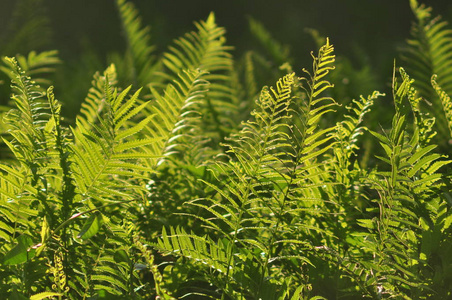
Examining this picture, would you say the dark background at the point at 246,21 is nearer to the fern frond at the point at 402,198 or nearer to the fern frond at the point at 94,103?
the fern frond at the point at 94,103

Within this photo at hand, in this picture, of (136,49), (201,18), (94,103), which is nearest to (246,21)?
(201,18)

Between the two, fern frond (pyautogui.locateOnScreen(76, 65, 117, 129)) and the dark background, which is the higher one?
the dark background

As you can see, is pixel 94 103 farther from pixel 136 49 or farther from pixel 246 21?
pixel 246 21

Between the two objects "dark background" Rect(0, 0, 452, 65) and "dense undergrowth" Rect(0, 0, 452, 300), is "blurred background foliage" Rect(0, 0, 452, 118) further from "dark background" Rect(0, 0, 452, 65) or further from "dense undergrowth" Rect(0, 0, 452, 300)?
"dense undergrowth" Rect(0, 0, 452, 300)

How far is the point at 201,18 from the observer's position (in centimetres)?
270

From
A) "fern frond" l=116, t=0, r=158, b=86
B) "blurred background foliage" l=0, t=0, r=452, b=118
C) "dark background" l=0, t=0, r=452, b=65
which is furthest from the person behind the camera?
Answer: "dark background" l=0, t=0, r=452, b=65

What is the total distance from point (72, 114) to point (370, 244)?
0.90m

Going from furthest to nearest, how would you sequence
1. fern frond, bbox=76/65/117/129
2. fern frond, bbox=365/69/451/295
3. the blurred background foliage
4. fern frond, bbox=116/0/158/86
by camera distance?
the blurred background foliage < fern frond, bbox=116/0/158/86 < fern frond, bbox=76/65/117/129 < fern frond, bbox=365/69/451/295

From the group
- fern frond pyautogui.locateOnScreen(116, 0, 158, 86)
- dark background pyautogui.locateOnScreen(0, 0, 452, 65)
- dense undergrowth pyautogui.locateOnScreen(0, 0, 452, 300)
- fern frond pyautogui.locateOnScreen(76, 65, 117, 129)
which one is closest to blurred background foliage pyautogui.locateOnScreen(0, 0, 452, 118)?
dark background pyautogui.locateOnScreen(0, 0, 452, 65)

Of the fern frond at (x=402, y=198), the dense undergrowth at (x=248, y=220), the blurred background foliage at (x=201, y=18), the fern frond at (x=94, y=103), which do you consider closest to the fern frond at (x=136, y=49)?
the blurred background foliage at (x=201, y=18)

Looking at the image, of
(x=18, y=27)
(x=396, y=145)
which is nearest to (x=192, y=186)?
(x=396, y=145)

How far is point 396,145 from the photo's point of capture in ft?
1.19

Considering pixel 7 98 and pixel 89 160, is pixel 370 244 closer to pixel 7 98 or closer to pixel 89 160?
pixel 89 160

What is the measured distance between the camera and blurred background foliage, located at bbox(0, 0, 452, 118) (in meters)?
1.50
